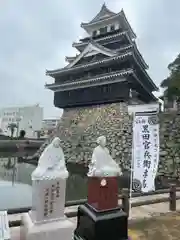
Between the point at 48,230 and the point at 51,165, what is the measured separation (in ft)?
2.77

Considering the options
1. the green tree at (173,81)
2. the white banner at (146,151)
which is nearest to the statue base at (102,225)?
the white banner at (146,151)

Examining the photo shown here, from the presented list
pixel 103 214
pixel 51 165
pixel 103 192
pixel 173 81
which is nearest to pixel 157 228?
pixel 103 214

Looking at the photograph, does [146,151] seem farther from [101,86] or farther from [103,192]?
[101,86]

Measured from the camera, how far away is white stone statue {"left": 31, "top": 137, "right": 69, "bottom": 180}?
3252 millimetres

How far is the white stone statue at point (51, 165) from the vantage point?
10.7ft

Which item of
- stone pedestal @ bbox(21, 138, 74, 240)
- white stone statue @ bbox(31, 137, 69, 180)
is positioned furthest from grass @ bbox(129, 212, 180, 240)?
white stone statue @ bbox(31, 137, 69, 180)

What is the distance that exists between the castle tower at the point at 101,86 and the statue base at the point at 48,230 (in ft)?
44.1

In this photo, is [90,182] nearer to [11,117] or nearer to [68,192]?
[68,192]

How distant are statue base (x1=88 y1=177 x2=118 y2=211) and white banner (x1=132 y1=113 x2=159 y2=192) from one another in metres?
2.28

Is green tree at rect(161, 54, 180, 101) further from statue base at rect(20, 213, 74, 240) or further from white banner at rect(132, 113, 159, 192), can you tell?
statue base at rect(20, 213, 74, 240)

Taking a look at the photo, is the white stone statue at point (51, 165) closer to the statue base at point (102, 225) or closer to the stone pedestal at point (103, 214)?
the stone pedestal at point (103, 214)

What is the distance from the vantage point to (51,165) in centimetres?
333

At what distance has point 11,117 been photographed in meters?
61.0

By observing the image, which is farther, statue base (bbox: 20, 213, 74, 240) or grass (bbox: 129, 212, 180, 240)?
grass (bbox: 129, 212, 180, 240)
